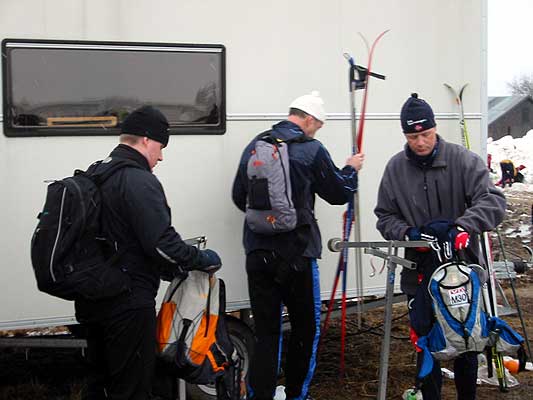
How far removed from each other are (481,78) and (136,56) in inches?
102

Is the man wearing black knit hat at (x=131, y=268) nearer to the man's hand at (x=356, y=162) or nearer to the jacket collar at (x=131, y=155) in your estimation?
the jacket collar at (x=131, y=155)

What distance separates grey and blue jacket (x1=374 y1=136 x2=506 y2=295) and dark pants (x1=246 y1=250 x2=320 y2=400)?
0.57m

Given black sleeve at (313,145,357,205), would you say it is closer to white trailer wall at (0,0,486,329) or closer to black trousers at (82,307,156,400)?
white trailer wall at (0,0,486,329)

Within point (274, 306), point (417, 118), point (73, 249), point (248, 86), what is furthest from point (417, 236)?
point (73, 249)

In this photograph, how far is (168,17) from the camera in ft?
16.0

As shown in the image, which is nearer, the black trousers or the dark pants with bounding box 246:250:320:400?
the black trousers

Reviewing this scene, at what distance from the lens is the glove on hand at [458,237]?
12.9ft

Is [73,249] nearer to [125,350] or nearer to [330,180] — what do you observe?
[125,350]

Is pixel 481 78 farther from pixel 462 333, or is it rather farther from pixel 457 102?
pixel 462 333

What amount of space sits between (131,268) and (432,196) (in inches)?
68.8

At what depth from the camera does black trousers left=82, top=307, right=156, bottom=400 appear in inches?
136

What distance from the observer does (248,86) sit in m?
5.11

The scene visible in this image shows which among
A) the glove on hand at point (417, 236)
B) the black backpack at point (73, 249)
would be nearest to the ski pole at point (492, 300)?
the glove on hand at point (417, 236)

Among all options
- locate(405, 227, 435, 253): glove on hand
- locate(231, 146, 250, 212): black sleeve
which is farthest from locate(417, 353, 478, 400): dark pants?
locate(231, 146, 250, 212): black sleeve
